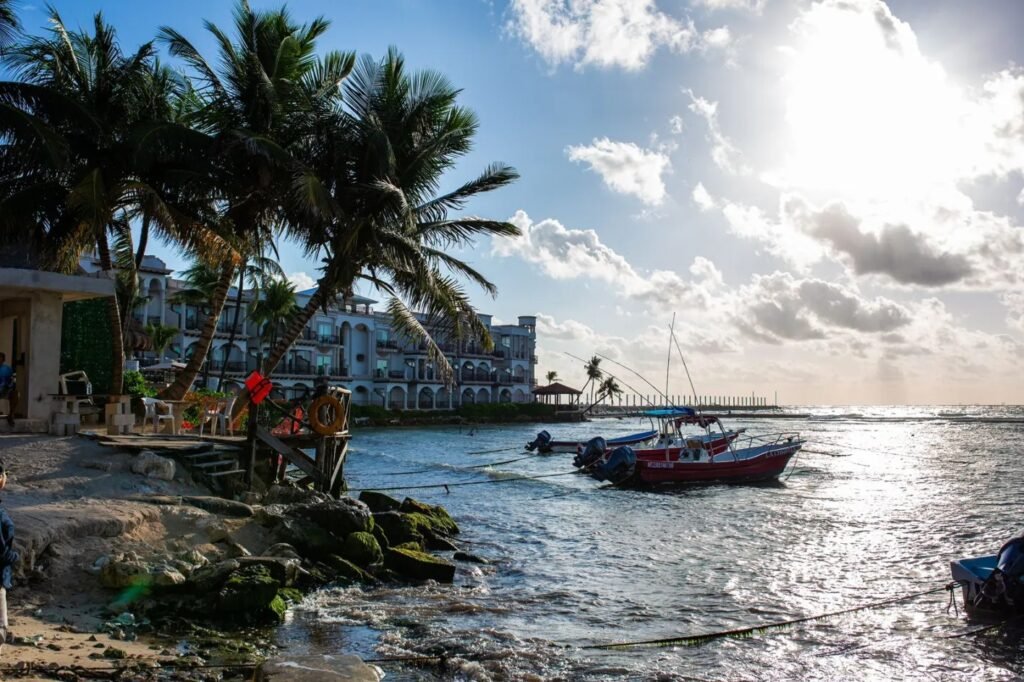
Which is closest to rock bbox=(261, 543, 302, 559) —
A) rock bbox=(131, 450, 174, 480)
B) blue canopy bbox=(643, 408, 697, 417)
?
rock bbox=(131, 450, 174, 480)

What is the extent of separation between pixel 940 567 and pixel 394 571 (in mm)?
10625

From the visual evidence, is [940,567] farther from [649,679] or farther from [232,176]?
[232,176]

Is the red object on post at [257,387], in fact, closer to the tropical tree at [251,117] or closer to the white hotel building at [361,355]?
the tropical tree at [251,117]

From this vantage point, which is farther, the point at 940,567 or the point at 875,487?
the point at 875,487

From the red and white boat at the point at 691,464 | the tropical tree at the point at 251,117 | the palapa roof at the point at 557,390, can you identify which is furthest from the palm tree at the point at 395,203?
the palapa roof at the point at 557,390

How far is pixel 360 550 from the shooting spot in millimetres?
13156

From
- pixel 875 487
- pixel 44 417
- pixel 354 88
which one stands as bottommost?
pixel 875 487

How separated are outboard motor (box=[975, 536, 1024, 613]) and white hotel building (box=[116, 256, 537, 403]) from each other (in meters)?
44.5

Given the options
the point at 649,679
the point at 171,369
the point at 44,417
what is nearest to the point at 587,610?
the point at 649,679

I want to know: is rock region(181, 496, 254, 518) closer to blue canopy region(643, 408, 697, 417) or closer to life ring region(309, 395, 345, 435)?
life ring region(309, 395, 345, 435)

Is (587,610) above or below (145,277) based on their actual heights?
below

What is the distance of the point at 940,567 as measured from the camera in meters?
16.0

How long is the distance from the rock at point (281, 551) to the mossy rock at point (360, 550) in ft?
3.64

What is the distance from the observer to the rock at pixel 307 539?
12.7 m
